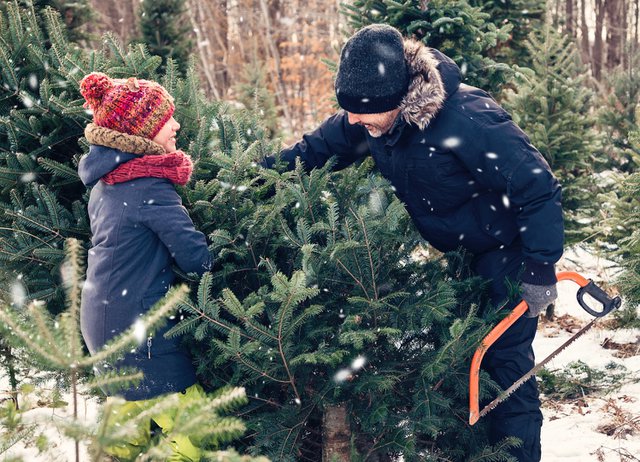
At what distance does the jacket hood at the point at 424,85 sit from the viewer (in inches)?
112

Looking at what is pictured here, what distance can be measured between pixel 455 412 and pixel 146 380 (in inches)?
58.1

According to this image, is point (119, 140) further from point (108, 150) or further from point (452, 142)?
point (452, 142)

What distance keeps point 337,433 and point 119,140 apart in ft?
5.48

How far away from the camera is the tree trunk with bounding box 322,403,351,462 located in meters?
2.83

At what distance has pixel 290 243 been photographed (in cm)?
267

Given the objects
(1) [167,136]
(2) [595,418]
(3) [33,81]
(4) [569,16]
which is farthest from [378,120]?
(4) [569,16]

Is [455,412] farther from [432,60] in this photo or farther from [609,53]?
[609,53]

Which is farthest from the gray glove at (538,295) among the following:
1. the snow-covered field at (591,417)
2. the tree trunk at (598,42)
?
the tree trunk at (598,42)

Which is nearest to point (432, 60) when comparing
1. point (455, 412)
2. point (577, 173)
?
point (455, 412)

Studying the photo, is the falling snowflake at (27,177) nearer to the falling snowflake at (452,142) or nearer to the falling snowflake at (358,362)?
the falling snowflake at (358,362)

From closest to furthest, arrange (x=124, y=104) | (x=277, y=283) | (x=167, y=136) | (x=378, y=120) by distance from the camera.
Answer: (x=277, y=283) → (x=124, y=104) → (x=167, y=136) → (x=378, y=120)

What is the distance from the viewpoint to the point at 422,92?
9.32 ft

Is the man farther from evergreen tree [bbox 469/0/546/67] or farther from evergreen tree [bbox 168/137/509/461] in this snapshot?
evergreen tree [bbox 469/0/546/67]

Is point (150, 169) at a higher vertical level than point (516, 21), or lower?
higher
